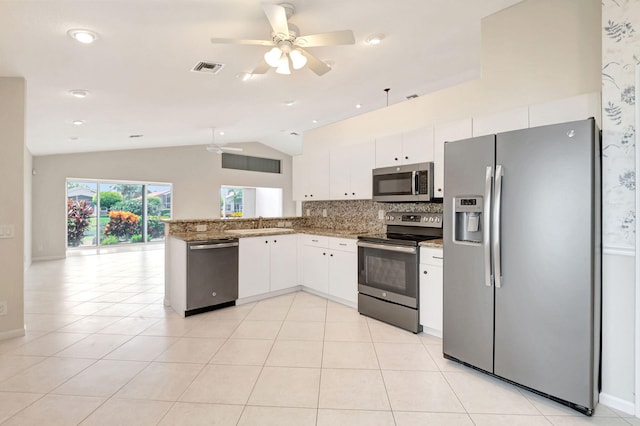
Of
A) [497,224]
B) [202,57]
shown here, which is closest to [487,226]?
[497,224]

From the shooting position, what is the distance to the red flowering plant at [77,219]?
8.01 m

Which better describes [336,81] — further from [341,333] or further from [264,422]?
[264,422]

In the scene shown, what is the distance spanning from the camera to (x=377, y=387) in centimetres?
226

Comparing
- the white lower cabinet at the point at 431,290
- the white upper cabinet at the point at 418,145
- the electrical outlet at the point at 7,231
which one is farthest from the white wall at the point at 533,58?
the electrical outlet at the point at 7,231

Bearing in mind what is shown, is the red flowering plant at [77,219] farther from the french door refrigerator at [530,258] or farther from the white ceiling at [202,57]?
→ the french door refrigerator at [530,258]

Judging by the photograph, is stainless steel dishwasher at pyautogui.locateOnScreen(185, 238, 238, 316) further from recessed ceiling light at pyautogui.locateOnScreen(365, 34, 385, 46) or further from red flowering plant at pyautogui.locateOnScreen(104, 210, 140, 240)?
red flowering plant at pyautogui.locateOnScreen(104, 210, 140, 240)

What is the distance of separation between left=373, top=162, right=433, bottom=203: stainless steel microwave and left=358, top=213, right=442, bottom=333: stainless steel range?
1.05 ft

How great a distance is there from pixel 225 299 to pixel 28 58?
2.87 m

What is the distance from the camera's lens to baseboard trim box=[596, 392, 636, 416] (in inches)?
77.3

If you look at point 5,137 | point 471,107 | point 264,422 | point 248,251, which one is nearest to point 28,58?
point 5,137

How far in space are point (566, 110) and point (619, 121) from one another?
514 millimetres

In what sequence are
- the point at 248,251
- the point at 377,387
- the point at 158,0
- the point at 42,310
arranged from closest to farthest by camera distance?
the point at 158,0 < the point at 377,387 < the point at 42,310 < the point at 248,251

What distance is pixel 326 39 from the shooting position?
7.36 feet

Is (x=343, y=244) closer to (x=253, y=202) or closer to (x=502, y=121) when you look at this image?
(x=502, y=121)
